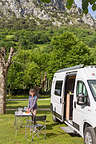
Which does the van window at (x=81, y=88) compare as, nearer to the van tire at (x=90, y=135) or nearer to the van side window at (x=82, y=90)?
the van side window at (x=82, y=90)

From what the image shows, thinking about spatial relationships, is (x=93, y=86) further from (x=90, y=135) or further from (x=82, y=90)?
(x=90, y=135)

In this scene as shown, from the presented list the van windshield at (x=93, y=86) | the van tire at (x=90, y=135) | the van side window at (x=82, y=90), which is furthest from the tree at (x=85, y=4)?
the van tire at (x=90, y=135)

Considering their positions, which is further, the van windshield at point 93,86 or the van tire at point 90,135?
the van windshield at point 93,86

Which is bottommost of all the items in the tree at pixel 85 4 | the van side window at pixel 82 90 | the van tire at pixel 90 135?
the van tire at pixel 90 135

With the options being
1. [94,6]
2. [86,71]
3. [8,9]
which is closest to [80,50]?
[86,71]

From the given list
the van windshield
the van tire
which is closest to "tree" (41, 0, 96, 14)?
the van windshield

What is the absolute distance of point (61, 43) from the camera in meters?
37.9

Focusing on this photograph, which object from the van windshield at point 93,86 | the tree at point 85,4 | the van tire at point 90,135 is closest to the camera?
the tree at point 85,4

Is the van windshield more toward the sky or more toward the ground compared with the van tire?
more toward the sky

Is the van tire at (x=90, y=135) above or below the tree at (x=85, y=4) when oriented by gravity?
below

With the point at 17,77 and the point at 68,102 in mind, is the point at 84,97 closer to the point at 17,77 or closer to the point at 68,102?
the point at 68,102

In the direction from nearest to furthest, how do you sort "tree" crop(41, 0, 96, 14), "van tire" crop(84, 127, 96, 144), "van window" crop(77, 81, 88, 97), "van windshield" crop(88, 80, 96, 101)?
"tree" crop(41, 0, 96, 14)
"van tire" crop(84, 127, 96, 144)
"van windshield" crop(88, 80, 96, 101)
"van window" crop(77, 81, 88, 97)

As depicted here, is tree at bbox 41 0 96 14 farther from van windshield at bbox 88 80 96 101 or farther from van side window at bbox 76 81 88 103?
van side window at bbox 76 81 88 103

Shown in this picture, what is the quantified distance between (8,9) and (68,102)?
19123 cm
